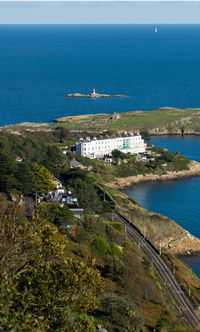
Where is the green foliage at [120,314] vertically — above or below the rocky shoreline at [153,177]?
above

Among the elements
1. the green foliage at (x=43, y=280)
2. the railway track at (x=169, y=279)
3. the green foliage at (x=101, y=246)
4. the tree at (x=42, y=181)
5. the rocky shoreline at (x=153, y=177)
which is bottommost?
the railway track at (x=169, y=279)

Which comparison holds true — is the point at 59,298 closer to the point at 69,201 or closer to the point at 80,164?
the point at 69,201

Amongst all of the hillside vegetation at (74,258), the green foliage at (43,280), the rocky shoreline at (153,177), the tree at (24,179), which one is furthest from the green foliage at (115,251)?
the rocky shoreline at (153,177)

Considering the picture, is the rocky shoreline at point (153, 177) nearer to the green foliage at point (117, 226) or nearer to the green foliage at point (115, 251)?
the green foliage at point (117, 226)

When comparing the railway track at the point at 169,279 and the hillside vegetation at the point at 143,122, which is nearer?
the railway track at the point at 169,279

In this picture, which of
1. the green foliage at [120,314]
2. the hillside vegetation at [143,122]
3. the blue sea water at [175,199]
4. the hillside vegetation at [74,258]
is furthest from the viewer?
the hillside vegetation at [143,122]

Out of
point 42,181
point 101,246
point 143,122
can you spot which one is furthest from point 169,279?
point 143,122

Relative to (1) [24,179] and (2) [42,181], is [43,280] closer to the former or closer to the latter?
(1) [24,179]

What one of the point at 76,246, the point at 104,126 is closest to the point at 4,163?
Result: the point at 76,246
